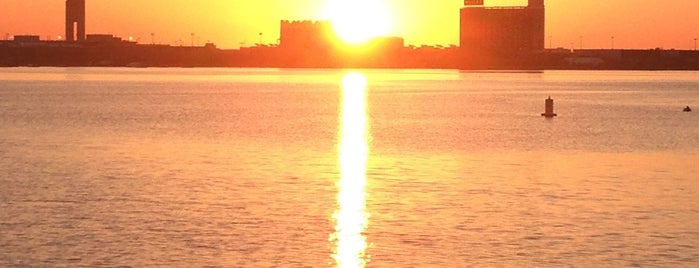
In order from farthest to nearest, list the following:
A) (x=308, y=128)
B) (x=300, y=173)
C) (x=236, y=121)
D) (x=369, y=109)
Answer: (x=369, y=109) < (x=236, y=121) < (x=308, y=128) < (x=300, y=173)

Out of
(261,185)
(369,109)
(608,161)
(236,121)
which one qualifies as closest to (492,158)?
(608,161)

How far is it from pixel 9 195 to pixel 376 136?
37734 millimetres

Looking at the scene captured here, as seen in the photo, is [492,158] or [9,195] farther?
[492,158]

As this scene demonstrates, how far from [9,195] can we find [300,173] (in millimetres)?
11866

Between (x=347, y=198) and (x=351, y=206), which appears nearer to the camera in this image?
(x=351, y=206)

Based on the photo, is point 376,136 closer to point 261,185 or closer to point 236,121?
point 236,121

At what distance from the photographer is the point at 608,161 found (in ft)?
177

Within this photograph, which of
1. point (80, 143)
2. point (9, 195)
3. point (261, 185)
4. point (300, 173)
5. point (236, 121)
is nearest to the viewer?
point (9, 195)

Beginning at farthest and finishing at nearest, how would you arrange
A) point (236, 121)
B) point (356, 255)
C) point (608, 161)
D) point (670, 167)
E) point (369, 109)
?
point (369, 109), point (236, 121), point (608, 161), point (670, 167), point (356, 255)

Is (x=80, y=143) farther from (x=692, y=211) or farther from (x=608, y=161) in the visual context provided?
(x=692, y=211)

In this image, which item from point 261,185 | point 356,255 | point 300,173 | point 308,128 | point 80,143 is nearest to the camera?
point 356,255

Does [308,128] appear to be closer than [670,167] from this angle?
No

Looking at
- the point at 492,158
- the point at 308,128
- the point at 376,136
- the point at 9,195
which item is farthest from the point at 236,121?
the point at 9,195

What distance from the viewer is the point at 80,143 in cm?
6450
